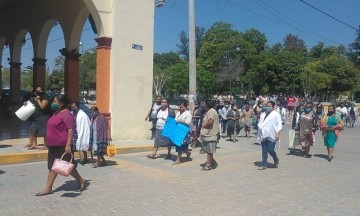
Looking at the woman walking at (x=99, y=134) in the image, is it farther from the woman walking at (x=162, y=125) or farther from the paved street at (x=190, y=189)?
the woman walking at (x=162, y=125)

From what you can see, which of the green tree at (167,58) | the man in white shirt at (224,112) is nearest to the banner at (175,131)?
the man in white shirt at (224,112)

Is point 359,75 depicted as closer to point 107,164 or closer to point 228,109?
point 228,109

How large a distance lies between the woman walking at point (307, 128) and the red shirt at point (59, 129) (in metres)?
7.31

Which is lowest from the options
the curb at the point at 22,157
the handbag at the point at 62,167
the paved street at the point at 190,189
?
the paved street at the point at 190,189

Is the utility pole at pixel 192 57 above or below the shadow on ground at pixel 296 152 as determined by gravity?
above

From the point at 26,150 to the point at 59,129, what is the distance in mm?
4273

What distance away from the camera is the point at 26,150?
1055cm

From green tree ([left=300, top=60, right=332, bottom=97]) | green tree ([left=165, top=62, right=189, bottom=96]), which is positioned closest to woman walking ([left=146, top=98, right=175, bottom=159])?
green tree ([left=165, top=62, right=189, bottom=96])

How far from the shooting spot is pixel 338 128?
36.5 feet

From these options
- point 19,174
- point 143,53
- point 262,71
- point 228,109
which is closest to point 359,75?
point 262,71

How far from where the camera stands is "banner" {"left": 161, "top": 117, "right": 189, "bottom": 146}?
10.2 m

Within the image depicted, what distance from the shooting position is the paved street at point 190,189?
6168 mm

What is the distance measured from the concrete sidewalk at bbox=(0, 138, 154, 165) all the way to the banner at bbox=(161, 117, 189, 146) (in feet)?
6.50

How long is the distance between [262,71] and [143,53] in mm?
48800
